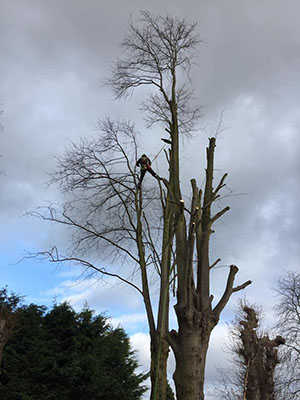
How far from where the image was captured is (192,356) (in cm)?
744

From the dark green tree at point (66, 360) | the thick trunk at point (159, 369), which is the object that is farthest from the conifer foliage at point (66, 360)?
the thick trunk at point (159, 369)

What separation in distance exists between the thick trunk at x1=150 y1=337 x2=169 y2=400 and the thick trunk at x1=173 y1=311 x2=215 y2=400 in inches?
33.3

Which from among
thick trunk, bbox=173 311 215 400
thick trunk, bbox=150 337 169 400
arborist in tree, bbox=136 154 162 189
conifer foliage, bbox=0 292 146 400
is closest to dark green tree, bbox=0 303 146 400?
conifer foliage, bbox=0 292 146 400

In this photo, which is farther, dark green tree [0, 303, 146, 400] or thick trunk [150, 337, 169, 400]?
dark green tree [0, 303, 146, 400]

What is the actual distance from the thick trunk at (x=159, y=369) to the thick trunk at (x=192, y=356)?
2.78 feet

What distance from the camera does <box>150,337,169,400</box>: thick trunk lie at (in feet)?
27.7

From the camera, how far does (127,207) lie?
10.9 meters

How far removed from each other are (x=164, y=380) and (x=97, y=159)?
16.8 feet

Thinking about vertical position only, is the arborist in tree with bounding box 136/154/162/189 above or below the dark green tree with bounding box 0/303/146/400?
above

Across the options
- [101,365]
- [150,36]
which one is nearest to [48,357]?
[101,365]

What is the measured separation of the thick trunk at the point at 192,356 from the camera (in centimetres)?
727

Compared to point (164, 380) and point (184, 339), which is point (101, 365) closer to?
point (164, 380)

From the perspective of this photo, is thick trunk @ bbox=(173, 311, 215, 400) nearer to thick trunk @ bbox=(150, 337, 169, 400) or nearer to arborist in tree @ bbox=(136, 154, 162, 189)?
thick trunk @ bbox=(150, 337, 169, 400)

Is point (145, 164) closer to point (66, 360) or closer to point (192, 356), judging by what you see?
point (192, 356)
